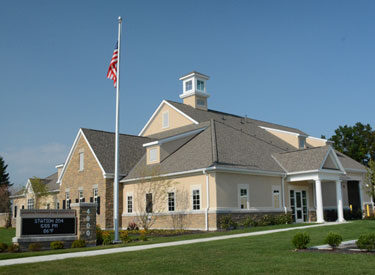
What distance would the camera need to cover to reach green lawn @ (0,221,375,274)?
10.2m

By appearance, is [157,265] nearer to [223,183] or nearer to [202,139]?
[223,183]

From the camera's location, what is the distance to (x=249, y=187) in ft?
84.1

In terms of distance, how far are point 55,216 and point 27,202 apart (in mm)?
27438

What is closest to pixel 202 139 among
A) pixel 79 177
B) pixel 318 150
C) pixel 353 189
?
pixel 318 150

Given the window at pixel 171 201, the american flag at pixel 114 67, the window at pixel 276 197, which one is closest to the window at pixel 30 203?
the window at pixel 171 201

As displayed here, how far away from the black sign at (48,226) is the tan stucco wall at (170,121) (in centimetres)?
1762

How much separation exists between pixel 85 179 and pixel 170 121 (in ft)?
29.9

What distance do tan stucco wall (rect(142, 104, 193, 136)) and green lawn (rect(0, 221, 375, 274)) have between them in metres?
21.7

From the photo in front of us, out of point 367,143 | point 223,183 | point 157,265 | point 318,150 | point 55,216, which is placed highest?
point 367,143

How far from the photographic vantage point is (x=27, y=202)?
43562 millimetres

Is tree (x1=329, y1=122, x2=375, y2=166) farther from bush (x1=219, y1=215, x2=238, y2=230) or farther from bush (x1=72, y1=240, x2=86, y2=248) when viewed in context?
bush (x1=72, y1=240, x2=86, y2=248)

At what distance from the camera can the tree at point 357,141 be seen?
2137 inches

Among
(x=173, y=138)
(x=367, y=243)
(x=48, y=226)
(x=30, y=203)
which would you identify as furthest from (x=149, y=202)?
(x=30, y=203)

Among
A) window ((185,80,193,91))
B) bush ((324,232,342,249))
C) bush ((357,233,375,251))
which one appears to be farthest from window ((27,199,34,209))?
bush ((357,233,375,251))
